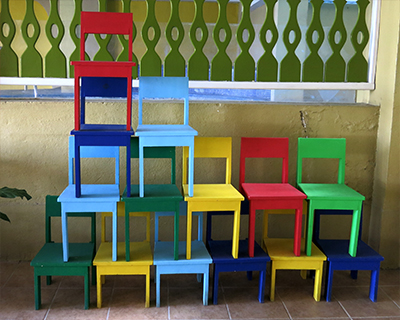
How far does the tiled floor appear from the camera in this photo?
3.09 m

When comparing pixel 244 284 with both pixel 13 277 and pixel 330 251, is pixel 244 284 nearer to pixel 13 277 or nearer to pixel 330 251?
pixel 330 251

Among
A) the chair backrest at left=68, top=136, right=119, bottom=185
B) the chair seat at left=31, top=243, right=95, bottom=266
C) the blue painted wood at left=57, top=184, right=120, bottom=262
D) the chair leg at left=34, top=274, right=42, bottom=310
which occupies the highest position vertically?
the chair backrest at left=68, top=136, right=119, bottom=185

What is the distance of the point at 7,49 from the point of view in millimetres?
3621

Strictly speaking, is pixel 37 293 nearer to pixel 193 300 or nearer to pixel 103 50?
pixel 193 300

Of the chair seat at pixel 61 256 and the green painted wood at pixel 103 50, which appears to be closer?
the chair seat at pixel 61 256

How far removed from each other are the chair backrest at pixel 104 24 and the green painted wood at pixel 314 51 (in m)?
Answer: 1.58

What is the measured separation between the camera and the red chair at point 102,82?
2.95m

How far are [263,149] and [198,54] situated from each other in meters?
1.01

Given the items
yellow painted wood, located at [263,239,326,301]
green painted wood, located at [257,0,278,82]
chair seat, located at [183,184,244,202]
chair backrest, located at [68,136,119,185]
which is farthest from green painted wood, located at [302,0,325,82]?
chair backrest, located at [68,136,119,185]

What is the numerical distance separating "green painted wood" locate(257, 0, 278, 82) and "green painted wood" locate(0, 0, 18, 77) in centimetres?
208

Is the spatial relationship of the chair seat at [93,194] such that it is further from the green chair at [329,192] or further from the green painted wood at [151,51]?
the green chair at [329,192]

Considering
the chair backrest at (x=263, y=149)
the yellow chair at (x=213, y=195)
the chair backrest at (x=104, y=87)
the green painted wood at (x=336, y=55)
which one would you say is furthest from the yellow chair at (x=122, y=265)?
the green painted wood at (x=336, y=55)

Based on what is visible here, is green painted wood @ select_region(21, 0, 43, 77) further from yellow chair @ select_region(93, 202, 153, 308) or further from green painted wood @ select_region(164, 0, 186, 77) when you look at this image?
yellow chair @ select_region(93, 202, 153, 308)

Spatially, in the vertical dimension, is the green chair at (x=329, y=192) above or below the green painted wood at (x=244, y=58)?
below
